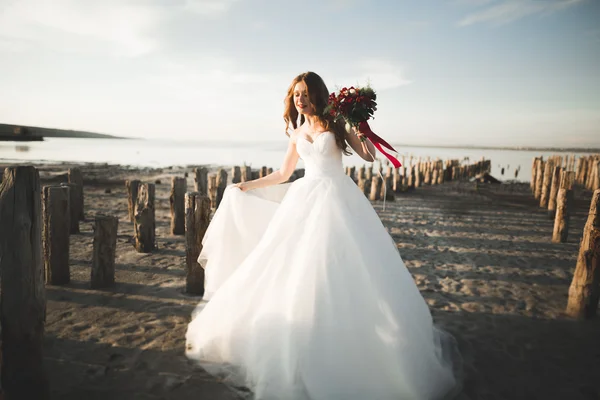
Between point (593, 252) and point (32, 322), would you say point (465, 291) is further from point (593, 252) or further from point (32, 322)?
point (32, 322)

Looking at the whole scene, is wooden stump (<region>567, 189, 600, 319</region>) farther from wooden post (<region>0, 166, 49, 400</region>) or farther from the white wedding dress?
wooden post (<region>0, 166, 49, 400</region>)

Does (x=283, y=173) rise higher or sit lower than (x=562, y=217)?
higher

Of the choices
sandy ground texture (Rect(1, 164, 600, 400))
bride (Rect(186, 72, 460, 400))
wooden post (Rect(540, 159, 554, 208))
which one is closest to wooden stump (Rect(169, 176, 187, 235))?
sandy ground texture (Rect(1, 164, 600, 400))

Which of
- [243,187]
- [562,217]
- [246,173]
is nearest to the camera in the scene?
[243,187]

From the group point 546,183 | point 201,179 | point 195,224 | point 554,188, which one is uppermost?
point 546,183

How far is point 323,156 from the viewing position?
11.2 feet

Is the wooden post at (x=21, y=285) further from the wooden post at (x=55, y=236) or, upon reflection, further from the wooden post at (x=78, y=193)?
the wooden post at (x=78, y=193)

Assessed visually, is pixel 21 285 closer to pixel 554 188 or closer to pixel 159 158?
pixel 554 188

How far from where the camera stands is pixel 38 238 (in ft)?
8.77

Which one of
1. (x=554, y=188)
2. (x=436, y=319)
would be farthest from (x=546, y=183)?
(x=436, y=319)

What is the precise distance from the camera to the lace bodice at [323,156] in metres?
3.42

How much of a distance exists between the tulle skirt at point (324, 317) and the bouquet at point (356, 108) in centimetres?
52

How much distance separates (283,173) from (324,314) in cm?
175

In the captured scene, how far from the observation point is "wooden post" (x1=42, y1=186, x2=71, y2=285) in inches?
198
